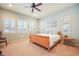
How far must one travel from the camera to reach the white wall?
2070 mm

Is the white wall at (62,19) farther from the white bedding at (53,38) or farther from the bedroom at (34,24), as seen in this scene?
the white bedding at (53,38)

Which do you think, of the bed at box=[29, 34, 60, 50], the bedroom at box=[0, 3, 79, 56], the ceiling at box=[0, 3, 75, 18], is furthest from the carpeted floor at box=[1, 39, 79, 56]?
the ceiling at box=[0, 3, 75, 18]

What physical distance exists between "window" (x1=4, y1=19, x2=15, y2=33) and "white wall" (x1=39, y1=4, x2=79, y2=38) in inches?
29.2

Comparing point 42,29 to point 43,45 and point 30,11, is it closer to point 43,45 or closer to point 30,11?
point 43,45

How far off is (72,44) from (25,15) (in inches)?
57.4

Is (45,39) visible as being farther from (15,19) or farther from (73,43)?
(15,19)

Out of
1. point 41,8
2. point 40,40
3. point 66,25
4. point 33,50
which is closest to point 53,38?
point 40,40

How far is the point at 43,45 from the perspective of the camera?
219 centimetres

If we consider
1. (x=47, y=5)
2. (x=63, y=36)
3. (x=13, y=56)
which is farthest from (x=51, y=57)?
(x=47, y=5)

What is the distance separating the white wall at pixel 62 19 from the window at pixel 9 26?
74cm

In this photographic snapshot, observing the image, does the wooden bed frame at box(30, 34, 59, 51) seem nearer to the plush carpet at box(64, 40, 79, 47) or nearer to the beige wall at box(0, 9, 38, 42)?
the beige wall at box(0, 9, 38, 42)

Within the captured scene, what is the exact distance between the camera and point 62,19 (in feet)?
7.13

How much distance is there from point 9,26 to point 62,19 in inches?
55.2

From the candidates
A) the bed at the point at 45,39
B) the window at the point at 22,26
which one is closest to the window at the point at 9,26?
the window at the point at 22,26
